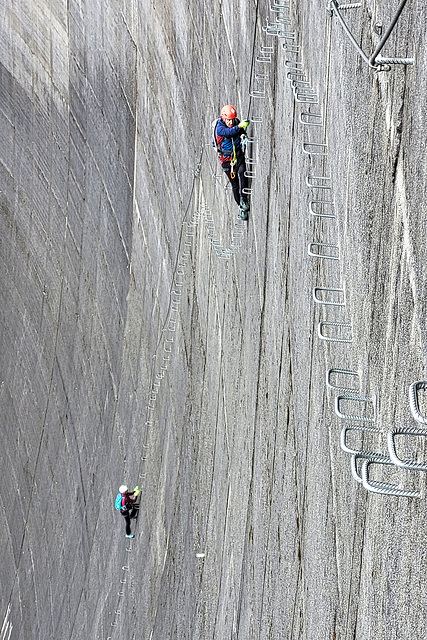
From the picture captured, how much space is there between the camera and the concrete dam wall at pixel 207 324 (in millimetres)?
5414

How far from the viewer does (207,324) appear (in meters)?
12.8

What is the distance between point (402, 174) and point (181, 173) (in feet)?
32.2

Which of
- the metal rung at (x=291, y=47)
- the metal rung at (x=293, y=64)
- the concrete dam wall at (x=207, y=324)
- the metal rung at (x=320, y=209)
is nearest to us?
the concrete dam wall at (x=207, y=324)

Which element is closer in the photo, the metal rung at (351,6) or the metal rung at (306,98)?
the metal rung at (351,6)

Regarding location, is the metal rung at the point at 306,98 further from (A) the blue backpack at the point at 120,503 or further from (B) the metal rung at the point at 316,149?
(A) the blue backpack at the point at 120,503

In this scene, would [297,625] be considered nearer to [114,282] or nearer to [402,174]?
[402,174]

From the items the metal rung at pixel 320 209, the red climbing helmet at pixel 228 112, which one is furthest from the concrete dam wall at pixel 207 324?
the red climbing helmet at pixel 228 112

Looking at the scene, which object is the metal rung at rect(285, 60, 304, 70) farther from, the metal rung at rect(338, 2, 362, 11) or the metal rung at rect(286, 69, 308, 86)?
the metal rung at rect(338, 2, 362, 11)

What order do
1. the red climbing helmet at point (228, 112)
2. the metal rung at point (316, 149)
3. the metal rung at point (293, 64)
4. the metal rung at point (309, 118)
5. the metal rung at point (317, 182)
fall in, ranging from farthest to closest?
1. the red climbing helmet at point (228, 112)
2. the metal rung at point (293, 64)
3. the metal rung at point (309, 118)
4. the metal rung at point (316, 149)
5. the metal rung at point (317, 182)

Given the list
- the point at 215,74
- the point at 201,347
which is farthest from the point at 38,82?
the point at 201,347

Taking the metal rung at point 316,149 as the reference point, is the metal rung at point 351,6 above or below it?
above

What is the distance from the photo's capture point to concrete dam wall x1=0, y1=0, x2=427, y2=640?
5.41 metres

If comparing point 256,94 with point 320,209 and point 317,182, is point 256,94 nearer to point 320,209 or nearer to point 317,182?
point 317,182

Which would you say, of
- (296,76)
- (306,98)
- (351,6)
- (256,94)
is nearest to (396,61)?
(351,6)
